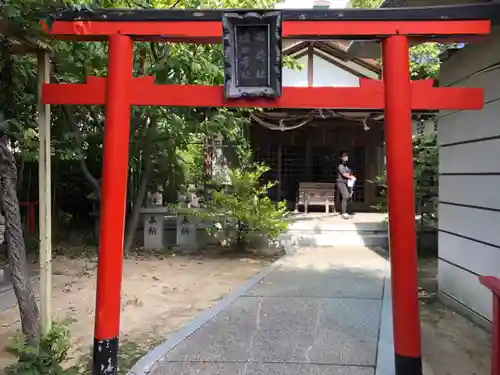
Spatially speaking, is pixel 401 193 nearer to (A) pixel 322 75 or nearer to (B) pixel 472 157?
(B) pixel 472 157

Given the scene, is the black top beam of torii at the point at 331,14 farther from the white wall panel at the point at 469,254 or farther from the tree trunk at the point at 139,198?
the tree trunk at the point at 139,198

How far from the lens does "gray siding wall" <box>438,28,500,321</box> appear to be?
488 cm

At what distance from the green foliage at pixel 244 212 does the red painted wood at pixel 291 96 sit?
18.9ft

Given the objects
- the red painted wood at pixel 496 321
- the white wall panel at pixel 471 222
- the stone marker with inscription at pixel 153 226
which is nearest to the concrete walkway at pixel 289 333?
the white wall panel at pixel 471 222

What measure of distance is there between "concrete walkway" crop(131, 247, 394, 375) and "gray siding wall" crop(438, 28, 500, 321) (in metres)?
1.01

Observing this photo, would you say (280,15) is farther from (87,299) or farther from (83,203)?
(83,203)

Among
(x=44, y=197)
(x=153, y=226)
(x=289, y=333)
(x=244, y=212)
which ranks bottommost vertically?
(x=289, y=333)

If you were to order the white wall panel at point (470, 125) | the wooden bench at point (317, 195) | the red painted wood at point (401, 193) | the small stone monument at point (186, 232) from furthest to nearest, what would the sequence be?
the wooden bench at point (317, 195) < the small stone monument at point (186, 232) < the white wall panel at point (470, 125) < the red painted wood at point (401, 193)

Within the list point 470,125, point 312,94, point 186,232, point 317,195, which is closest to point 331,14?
point 312,94

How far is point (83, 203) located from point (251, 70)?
10.3 meters

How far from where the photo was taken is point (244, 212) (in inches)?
374

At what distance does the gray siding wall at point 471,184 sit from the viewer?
16.0 ft

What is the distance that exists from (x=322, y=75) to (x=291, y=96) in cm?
994

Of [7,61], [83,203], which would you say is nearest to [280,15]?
[7,61]
